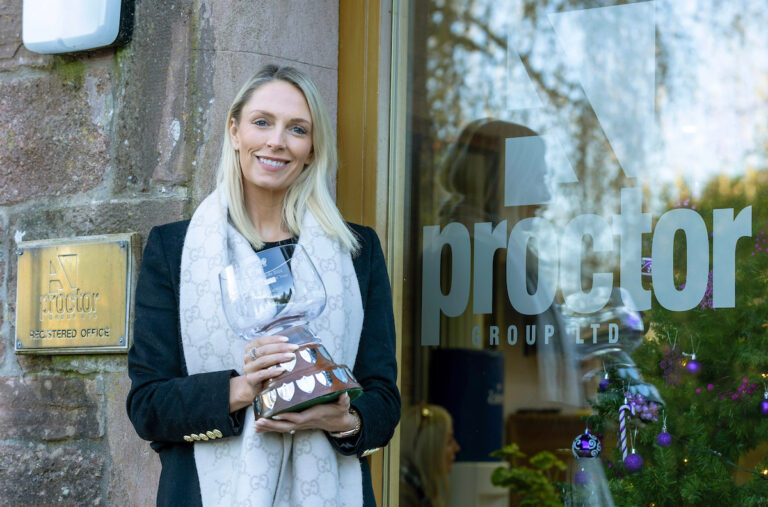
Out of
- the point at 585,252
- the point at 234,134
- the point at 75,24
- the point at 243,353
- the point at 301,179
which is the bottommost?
the point at 243,353

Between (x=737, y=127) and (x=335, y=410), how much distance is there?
1.22 meters

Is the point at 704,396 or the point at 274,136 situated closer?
the point at 274,136

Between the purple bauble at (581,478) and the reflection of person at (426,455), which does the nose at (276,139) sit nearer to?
the reflection of person at (426,455)

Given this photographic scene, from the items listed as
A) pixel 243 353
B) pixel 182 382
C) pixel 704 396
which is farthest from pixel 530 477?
pixel 182 382

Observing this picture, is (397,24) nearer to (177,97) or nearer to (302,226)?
(177,97)

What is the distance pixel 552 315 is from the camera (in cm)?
271

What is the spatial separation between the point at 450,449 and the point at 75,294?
1120 mm

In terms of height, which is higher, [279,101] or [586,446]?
[279,101]

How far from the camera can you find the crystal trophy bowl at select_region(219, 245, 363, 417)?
6.20 feet

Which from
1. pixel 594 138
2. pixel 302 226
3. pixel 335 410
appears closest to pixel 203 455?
pixel 335 410

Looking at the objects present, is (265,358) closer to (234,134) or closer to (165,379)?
(165,379)

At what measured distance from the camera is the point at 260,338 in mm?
1930

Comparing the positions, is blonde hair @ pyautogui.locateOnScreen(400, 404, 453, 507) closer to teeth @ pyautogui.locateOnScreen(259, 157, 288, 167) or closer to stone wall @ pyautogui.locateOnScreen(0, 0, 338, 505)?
stone wall @ pyautogui.locateOnScreen(0, 0, 338, 505)

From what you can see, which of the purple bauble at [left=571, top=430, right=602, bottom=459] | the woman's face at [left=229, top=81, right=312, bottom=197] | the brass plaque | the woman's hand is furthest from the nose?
the purple bauble at [left=571, top=430, right=602, bottom=459]
